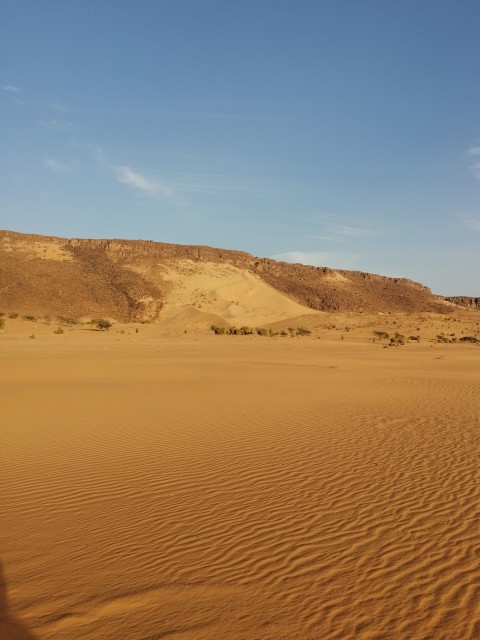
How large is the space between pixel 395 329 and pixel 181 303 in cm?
2565

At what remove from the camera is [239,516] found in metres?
6.02

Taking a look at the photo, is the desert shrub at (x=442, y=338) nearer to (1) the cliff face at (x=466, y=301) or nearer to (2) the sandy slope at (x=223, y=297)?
(2) the sandy slope at (x=223, y=297)

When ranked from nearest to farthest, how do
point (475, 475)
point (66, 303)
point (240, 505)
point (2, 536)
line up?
point (2, 536), point (240, 505), point (475, 475), point (66, 303)

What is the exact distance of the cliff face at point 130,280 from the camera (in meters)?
54.7

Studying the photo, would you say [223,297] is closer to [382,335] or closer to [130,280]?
[130,280]

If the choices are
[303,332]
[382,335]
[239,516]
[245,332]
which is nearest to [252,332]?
[245,332]

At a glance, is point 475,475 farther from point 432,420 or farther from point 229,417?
point 229,417

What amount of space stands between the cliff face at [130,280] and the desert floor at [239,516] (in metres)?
40.8

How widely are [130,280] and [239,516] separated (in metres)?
58.0

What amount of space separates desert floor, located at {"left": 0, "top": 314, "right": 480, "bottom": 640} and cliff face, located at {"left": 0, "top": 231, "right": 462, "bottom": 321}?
40750 mm

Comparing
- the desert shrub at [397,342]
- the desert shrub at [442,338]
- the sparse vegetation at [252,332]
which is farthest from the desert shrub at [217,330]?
the desert shrub at [442,338]

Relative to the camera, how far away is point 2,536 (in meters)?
5.50

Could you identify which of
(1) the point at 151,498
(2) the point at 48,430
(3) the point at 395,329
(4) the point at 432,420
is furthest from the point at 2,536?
(3) the point at 395,329

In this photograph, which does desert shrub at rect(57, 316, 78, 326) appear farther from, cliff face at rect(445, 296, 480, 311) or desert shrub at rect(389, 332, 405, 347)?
cliff face at rect(445, 296, 480, 311)
